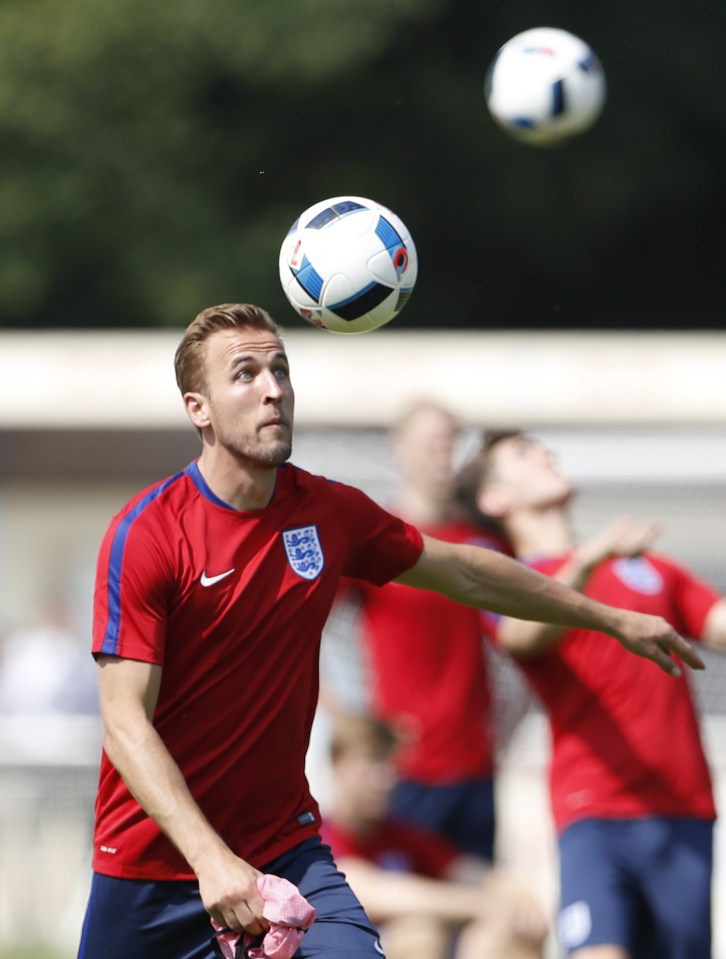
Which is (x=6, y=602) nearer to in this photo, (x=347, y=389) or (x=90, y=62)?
(x=347, y=389)

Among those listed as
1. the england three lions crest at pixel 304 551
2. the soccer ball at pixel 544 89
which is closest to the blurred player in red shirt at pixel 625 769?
the england three lions crest at pixel 304 551

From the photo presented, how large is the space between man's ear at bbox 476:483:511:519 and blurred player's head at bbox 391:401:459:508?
131 centimetres

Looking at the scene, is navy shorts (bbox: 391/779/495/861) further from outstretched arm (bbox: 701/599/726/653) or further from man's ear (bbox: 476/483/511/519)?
outstretched arm (bbox: 701/599/726/653)

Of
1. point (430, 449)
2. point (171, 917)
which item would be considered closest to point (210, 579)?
point (171, 917)

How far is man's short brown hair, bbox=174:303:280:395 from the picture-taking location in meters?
5.08

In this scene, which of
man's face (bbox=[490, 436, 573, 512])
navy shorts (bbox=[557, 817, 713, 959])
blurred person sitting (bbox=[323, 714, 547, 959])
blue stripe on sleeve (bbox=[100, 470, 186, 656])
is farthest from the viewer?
blurred person sitting (bbox=[323, 714, 547, 959])

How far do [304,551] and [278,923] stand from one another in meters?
1.17

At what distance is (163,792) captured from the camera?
442 cm

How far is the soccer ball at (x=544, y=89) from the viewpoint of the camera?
8414mm

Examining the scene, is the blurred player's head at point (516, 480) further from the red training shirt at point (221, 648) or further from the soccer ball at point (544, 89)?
the red training shirt at point (221, 648)

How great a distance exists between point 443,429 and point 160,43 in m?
13.2

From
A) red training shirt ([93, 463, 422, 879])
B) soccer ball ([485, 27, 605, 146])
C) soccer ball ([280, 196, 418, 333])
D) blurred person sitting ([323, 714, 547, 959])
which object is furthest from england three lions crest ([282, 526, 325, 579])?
soccer ball ([485, 27, 605, 146])

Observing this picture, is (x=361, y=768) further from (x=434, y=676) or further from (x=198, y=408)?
(x=198, y=408)

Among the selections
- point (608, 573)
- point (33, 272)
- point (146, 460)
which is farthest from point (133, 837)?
point (33, 272)
